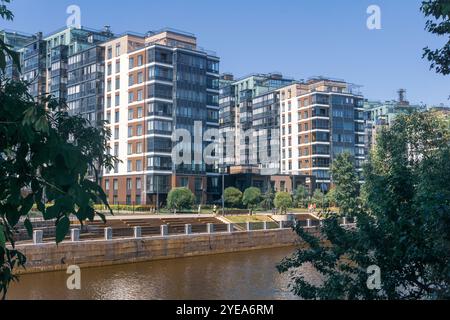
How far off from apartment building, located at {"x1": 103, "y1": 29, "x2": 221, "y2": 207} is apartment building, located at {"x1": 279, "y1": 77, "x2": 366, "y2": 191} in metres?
29.4

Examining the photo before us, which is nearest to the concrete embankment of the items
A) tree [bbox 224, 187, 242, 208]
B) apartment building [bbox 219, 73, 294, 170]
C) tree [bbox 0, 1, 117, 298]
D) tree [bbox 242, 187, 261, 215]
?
tree [bbox 242, 187, 261, 215]

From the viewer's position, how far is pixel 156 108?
71875 mm

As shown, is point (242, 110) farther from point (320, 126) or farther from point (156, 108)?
point (156, 108)

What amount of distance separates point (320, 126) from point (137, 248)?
7071 centimetres

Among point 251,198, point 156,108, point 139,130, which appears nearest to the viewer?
point 251,198

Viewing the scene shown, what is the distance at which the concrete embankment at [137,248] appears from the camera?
31266 mm

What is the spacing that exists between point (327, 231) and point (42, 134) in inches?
270

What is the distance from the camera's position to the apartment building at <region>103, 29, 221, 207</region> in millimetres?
72188

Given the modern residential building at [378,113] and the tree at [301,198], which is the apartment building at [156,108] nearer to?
the tree at [301,198]

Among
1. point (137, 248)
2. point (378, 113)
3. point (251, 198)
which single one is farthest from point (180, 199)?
point (378, 113)

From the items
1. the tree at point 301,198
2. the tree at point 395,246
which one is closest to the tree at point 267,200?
the tree at point 301,198

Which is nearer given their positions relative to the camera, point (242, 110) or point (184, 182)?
point (184, 182)

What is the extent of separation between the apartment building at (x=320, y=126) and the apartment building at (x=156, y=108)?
29432mm
